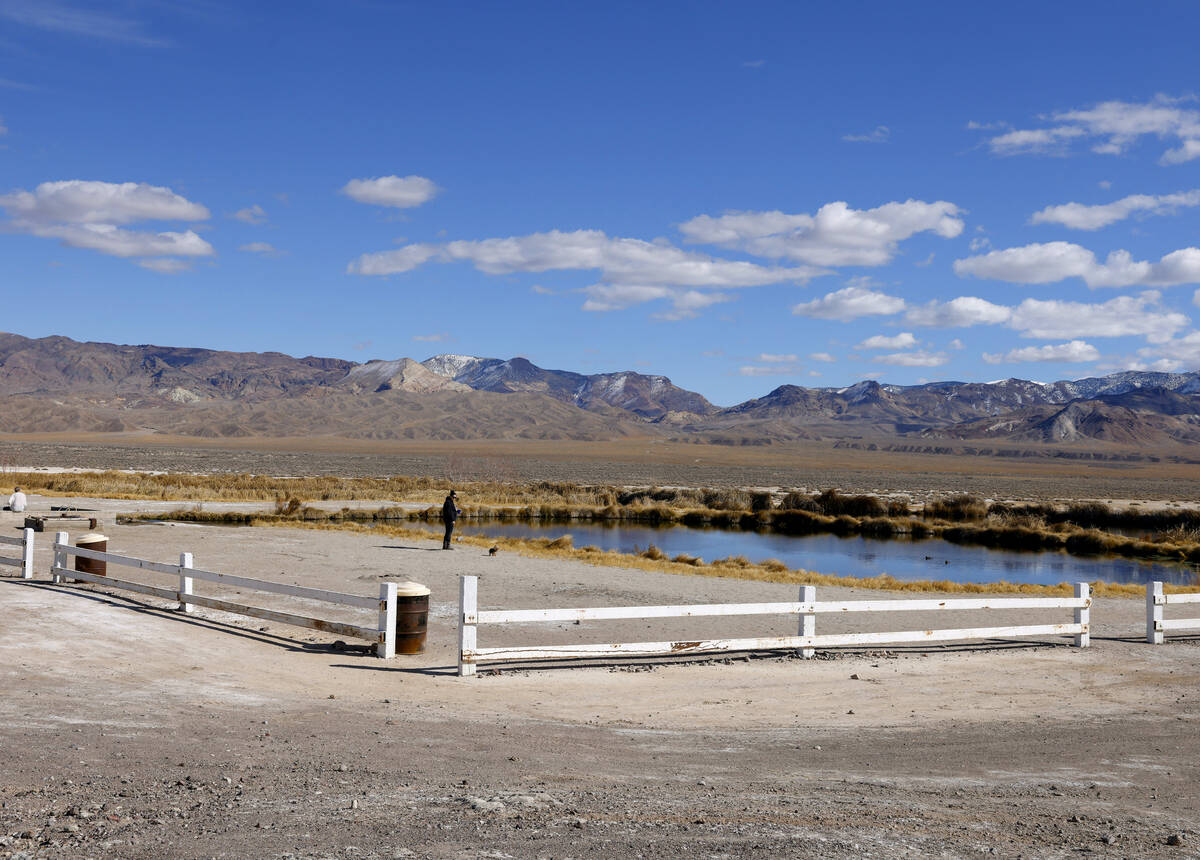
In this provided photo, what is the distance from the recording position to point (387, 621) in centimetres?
1281

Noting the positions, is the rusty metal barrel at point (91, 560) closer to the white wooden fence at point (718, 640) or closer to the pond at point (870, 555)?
the white wooden fence at point (718, 640)

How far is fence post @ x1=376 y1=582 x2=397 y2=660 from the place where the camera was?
1272cm

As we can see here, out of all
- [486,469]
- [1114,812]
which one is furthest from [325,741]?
[486,469]

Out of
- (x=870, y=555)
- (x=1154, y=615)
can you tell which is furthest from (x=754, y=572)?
(x=870, y=555)

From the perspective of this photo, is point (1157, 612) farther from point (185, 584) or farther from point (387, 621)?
point (185, 584)

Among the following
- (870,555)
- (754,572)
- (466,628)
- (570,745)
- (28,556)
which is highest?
(466,628)

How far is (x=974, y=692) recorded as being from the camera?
1191 cm

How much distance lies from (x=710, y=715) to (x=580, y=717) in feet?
4.54

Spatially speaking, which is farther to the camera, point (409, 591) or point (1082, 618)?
point (1082, 618)

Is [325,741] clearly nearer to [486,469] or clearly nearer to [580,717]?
[580,717]

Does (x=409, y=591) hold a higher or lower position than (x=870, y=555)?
higher

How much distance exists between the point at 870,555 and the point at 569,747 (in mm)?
33564

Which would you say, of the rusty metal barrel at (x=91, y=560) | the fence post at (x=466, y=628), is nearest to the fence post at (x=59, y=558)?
the rusty metal barrel at (x=91, y=560)

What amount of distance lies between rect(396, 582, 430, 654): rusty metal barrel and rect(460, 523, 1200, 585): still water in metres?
22.7
